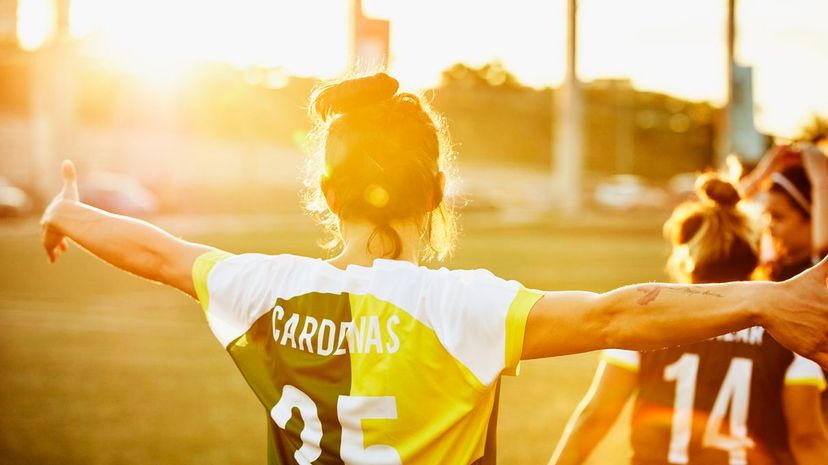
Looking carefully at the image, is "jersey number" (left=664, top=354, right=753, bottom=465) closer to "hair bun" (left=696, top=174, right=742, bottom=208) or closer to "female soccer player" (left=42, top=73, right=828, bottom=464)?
"hair bun" (left=696, top=174, right=742, bottom=208)

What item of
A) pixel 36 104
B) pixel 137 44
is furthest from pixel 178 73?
pixel 36 104

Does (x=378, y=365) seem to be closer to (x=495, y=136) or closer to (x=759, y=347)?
(x=759, y=347)

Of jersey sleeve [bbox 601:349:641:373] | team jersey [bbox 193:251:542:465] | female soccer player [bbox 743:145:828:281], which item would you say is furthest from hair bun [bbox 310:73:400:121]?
female soccer player [bbox 743:145:828:281]

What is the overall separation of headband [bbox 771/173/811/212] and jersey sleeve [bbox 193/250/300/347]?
2412 mm

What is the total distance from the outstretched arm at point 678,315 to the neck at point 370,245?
0.40 meters

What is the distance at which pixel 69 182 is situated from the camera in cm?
305

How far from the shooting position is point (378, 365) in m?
2.26

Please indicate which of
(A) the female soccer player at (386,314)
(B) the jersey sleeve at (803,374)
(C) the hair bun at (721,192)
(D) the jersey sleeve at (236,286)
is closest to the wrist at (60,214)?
(A) the female soccer player at (386,314)

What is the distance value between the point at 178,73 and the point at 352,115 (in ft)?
219

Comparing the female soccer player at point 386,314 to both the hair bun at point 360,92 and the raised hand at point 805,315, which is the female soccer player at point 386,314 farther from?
the raised hand at point 805,315

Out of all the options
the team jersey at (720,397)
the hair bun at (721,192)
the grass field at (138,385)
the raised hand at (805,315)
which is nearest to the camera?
the raised hand at (805,315)

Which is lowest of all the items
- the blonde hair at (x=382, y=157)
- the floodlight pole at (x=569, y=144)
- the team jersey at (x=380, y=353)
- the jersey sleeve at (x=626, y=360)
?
the floodlight pole at (x=569, y=144)

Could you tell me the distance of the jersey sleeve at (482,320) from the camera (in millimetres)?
2119

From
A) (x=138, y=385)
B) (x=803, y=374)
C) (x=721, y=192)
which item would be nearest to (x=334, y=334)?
(x=803, y=374)
